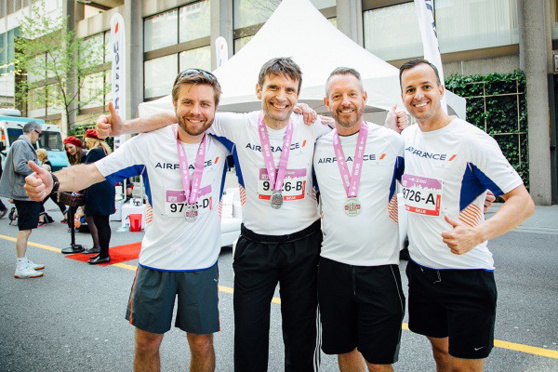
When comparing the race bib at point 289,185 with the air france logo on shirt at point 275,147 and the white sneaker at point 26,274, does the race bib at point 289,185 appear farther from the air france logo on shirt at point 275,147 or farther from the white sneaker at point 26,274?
the white sneaker at point 26,274

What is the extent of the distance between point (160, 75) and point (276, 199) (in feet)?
67.7

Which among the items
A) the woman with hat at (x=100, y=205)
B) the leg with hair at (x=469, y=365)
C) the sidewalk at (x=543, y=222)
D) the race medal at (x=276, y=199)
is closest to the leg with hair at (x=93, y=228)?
the woman with hat at (x=100, y=205)

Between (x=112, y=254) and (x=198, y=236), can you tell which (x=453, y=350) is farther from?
(x=112, y=254)

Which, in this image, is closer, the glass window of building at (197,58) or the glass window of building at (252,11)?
the glass window of building at (252,11)

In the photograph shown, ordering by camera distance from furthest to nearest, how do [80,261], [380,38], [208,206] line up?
[380,38] < [80,261] < [208,206]

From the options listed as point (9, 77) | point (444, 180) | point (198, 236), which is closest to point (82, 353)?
point (198, 236)

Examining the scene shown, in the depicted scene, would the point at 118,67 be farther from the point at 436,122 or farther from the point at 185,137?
the point at 436,122

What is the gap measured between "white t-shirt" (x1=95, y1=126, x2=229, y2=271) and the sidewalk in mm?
7675

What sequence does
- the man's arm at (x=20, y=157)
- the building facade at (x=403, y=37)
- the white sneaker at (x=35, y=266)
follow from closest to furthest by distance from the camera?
the white sneaker at (x=35, y=266), the man's arm at (x=20, y=157), the building facade at (x=403, y=37)

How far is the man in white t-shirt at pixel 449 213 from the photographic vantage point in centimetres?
194

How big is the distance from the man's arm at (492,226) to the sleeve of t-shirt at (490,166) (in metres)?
0.05

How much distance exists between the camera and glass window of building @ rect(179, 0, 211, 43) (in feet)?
62.2

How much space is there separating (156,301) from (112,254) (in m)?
4.66

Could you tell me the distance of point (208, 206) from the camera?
95.0 inches
